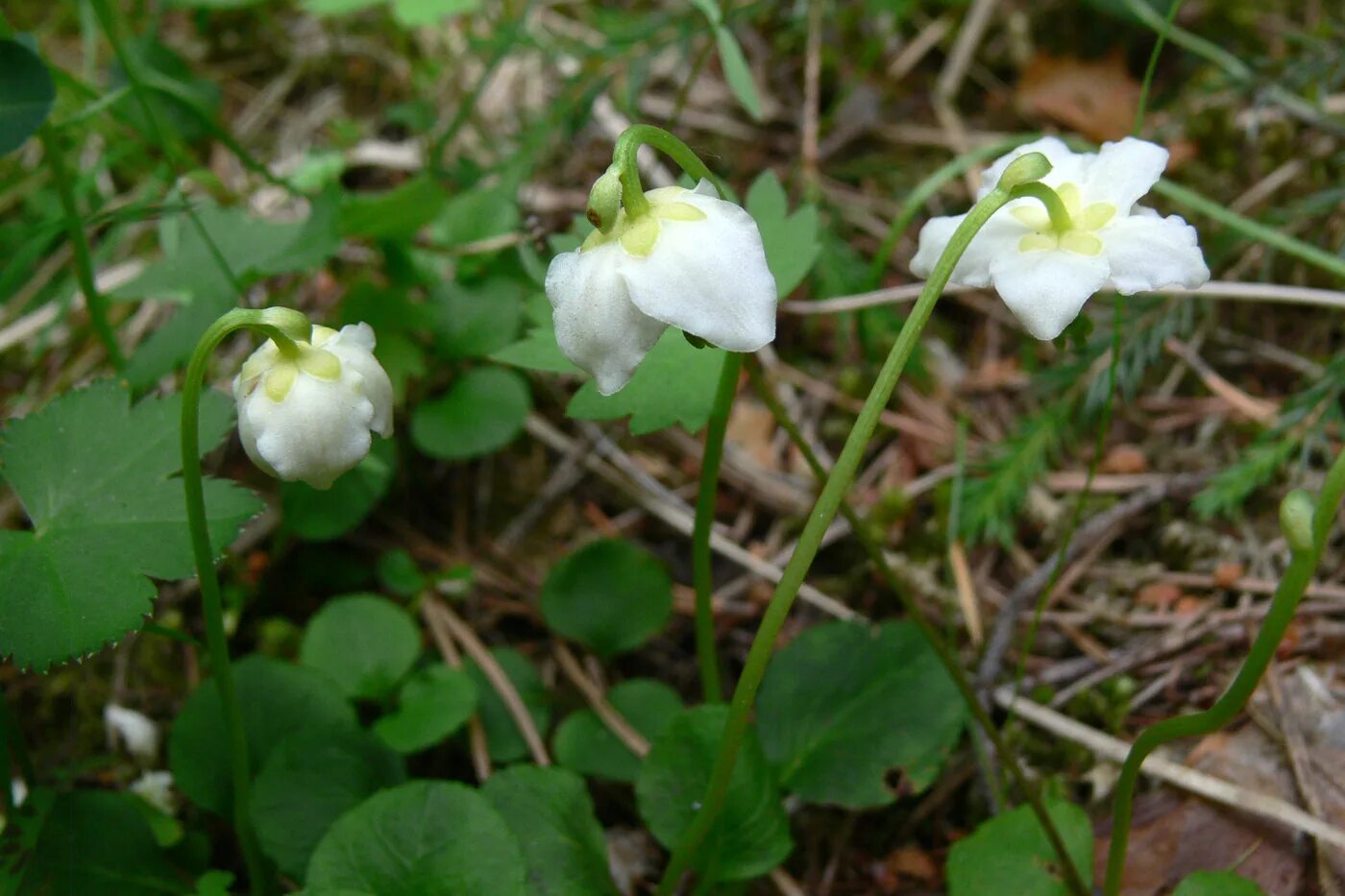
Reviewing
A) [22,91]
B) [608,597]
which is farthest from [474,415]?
[22,91]

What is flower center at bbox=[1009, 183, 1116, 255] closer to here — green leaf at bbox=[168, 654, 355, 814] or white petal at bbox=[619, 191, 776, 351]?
white petal at bbox=[619, 191, 776, 351]

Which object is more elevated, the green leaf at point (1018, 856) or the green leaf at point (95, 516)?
the green leaf at point (95, 516)

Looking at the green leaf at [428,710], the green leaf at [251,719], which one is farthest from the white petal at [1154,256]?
the green leaf at [251,719]

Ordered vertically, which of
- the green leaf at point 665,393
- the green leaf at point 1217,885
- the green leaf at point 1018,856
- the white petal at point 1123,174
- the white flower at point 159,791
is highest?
the white petal at point 1123,174

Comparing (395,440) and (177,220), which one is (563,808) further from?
(177,220)

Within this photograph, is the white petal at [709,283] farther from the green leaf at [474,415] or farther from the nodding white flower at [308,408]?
the green leaf at [474,415]

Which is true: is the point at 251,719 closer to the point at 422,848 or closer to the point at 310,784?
the point at 310,784

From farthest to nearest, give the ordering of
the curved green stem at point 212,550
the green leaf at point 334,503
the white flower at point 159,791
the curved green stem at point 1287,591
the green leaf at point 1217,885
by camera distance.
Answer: the green leaf at point 334,503 < the white flower at point 159,791 < the green leaf at point 1217,885 < the curved green stem at point 212,550 < the curved green stem at point 1287,591
